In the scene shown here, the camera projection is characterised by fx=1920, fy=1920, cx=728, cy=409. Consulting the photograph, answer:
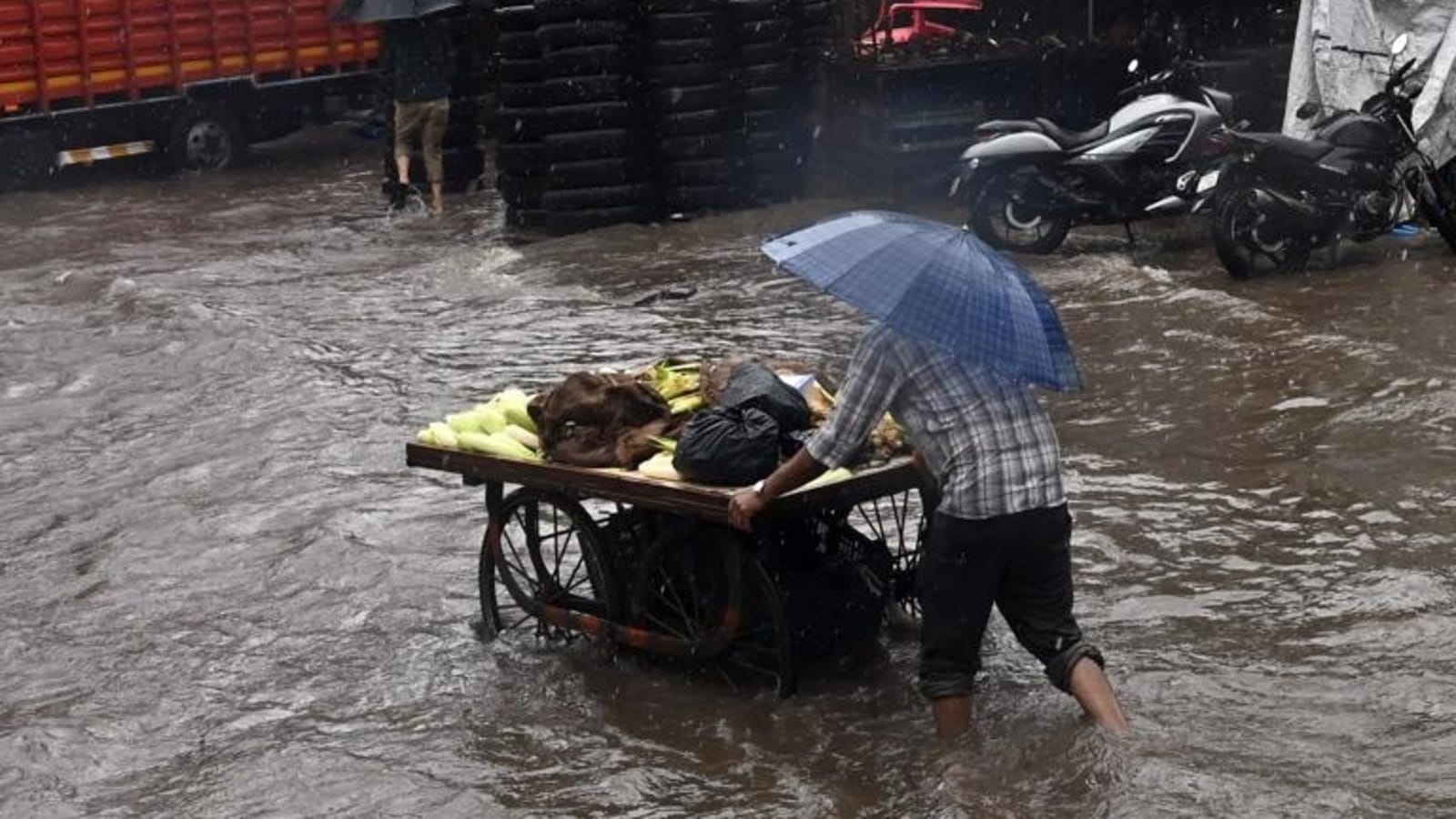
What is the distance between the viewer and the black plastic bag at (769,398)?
6141 millimetres

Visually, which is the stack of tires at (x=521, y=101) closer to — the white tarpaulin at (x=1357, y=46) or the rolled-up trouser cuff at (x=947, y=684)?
the white tarpaulin at (x=1357, y=46)

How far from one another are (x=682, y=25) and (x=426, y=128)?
3.35 metres

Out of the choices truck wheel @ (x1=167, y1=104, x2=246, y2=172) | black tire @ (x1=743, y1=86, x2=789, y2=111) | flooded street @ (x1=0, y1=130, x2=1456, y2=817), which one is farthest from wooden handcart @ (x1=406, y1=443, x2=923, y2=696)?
truck wheel @ (x1=167, y1=104, x2=246, y2=172)

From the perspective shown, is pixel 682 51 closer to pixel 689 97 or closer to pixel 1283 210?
pixel 689 97

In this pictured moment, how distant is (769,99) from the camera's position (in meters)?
15.9

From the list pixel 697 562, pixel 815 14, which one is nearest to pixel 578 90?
pixel 815 14

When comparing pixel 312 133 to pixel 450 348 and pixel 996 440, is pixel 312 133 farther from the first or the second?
pixel 996 440

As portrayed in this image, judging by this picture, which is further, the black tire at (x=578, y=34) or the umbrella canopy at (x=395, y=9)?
the umbrella canopy at (x=395, y=9)

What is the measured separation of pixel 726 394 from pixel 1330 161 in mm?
7400

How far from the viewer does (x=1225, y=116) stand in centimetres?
1339

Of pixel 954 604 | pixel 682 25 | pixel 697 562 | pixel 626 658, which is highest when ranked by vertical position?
pixel 682 25

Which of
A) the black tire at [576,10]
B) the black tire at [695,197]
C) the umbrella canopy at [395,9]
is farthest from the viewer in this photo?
the umbrella canopy at [395,9]

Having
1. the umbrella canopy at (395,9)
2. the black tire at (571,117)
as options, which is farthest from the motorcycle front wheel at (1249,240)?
the umbrella canopy at (395,9)

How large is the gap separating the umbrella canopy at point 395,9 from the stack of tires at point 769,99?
269 cm
